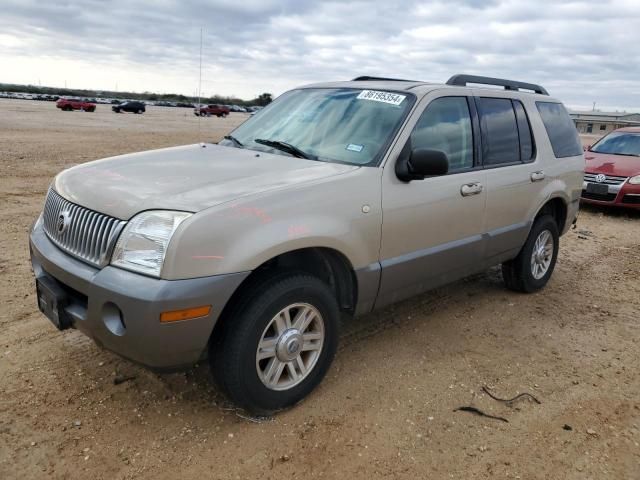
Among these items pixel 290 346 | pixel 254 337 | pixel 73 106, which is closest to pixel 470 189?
pixel 290 346

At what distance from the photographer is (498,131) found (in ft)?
15.3

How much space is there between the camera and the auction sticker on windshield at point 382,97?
3.91 m

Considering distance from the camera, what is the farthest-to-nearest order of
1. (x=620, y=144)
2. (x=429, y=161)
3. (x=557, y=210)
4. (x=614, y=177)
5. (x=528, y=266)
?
(x=620, y=144) → (x=614, y=177) → (x=557, y=210) → (x=528, y=266) → (x=429, y=161)

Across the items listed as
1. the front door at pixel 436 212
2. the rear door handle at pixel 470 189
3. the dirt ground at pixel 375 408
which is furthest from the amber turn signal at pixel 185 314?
the rear door handle at pixel 470 189

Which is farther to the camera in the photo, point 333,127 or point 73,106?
point 73,106

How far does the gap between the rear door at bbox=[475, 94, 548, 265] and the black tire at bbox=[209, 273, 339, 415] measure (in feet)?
6.65

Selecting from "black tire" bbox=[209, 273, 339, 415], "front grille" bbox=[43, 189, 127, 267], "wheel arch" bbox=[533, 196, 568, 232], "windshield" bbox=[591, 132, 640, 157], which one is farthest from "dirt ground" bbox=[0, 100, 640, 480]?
"windshield" bbox=[591, 132, 640, 157]

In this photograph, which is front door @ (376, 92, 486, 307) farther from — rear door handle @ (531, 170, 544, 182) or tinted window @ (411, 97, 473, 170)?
rear door handle @ (531, 170, 544, 182)

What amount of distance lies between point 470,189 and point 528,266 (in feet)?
5.07

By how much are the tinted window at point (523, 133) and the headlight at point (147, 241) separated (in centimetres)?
343

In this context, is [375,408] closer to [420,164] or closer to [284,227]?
[284,227]

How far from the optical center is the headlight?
8.64 feet

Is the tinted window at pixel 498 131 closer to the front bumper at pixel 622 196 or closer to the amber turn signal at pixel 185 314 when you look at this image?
the amber turn signal at pixel 185 314

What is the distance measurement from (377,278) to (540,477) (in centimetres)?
145
